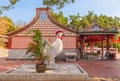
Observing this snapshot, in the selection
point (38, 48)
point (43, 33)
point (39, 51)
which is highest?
point (43, 33)

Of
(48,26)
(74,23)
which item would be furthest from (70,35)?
(74,23)

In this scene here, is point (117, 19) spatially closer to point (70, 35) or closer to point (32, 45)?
point (70, 35)

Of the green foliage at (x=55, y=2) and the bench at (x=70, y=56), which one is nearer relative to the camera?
the green foliage at (x=55, y=2)

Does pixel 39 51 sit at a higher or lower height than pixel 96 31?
lower

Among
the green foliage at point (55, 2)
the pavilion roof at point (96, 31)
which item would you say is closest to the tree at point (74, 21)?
the pavilion roof at point (96, 31)

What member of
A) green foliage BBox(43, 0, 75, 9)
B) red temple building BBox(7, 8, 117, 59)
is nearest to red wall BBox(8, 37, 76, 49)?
red temple building BBox(7, 8, 117, 59)

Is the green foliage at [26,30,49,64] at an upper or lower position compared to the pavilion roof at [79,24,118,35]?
lower

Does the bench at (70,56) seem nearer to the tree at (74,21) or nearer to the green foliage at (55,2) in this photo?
the green foliage at (55,2)

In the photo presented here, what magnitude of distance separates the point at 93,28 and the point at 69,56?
335 centimetres

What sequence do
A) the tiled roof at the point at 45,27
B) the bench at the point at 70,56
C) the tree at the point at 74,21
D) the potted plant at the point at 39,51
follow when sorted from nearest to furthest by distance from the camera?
the potted plant at the point at 39,51
the bench at the point at 70,56
the tiled roof at the point at 45,27
the tree at the point at 74,21

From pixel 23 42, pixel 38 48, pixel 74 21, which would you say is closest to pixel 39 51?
pixel 38 48

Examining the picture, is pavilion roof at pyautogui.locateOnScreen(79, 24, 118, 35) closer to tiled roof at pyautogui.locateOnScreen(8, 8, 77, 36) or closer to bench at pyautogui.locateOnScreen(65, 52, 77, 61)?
tiled roof at pyautogui.locateOnScreen(8, 8, 77, 36)

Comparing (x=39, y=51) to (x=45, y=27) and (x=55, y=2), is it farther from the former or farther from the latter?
(x=45, y=27)

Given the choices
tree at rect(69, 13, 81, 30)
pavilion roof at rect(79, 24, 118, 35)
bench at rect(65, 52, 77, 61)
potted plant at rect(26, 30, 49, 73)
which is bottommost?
bench at rect(65, 52, 77, 61)
